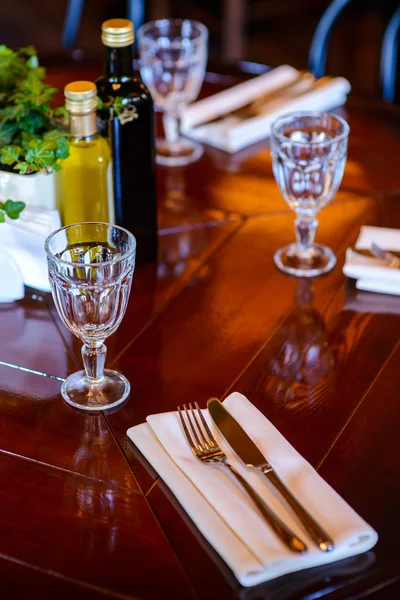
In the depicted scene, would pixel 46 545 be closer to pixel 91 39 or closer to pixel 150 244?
pixel 150 244

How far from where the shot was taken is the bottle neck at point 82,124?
→ 1019 mm

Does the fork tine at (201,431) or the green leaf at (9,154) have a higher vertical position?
the green leaf at (9,154)

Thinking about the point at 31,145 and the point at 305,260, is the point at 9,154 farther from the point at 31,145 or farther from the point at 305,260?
the point at 305,260

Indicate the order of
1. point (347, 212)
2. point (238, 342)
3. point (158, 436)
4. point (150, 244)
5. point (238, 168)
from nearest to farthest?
point (158, 436), point (238, 342), point (150, 244), point (347, 212), point (238, 168)

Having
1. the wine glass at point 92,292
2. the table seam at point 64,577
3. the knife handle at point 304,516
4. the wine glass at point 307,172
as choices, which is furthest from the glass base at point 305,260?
the table seam at point 64,577

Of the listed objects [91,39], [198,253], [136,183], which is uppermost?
[136,183]

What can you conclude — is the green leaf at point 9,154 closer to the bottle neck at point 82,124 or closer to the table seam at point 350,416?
the bottle neck at point 82,124

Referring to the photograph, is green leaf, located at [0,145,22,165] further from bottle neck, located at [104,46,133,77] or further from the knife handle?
the knife handle

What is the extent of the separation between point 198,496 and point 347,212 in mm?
646

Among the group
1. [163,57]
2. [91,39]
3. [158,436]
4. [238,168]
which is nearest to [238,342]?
[158,436]

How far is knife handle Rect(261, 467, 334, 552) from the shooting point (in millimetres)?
714

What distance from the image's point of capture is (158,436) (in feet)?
2.77

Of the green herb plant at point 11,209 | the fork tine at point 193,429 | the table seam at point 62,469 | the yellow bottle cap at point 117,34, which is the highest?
the yellow bottle cap at point 117,34

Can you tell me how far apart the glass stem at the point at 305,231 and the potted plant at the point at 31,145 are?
0.33 metres
